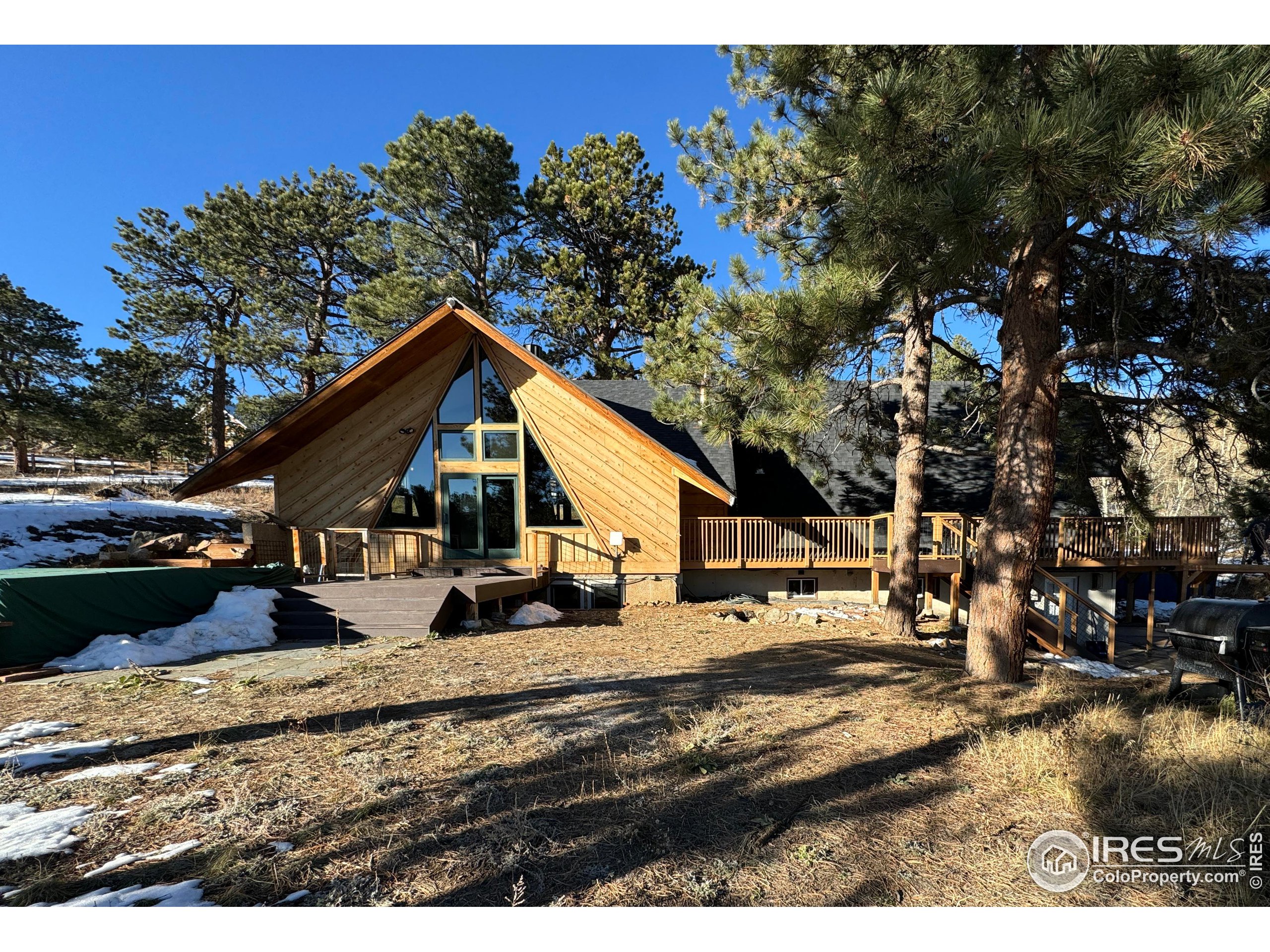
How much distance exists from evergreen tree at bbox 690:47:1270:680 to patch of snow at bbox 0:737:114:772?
24.4 feet

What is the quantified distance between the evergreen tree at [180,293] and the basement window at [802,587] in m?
21.7

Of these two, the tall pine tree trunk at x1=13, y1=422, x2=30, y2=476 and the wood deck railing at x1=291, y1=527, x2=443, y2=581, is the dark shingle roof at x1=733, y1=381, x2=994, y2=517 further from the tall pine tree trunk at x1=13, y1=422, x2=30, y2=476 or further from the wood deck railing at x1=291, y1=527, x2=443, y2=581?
the tall pine tree trunk at x1=13, y1=422, x2=30, y2=476

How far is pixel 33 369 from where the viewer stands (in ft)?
71.3

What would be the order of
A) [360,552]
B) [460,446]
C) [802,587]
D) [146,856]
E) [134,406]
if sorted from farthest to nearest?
[134,406], [802,587], [460,446], [360,552], [146,856]

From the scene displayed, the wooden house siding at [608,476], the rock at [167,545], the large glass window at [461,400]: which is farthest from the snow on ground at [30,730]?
the wooden house siding at [608,476]

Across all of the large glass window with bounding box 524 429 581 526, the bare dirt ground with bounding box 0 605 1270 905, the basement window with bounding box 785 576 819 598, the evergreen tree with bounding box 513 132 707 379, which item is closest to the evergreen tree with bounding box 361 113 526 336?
the evergreen tree with bounding box 513 132 707 379

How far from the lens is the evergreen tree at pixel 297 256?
21.1 m

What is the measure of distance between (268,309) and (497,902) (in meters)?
24.8

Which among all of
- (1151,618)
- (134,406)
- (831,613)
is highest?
(134,406)

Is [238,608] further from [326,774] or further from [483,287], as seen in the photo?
[483,287]

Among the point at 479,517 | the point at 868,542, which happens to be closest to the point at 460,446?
the point at 479,517

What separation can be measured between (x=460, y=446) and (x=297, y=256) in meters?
17.0

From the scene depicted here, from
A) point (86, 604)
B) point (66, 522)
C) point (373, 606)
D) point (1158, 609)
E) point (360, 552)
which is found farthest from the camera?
point (1158, 609)

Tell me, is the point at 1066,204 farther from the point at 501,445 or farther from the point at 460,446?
the point at 460,446
